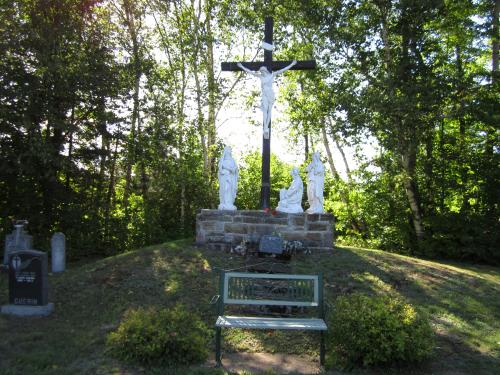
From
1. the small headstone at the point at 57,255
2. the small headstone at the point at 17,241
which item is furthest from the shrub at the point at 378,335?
the small headstone at the point at 17,241

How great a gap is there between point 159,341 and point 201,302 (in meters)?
2.03

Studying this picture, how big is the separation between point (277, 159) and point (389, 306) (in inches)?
645

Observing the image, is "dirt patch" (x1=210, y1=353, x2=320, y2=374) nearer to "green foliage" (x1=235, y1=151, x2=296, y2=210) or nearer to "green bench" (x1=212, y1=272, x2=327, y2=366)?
"green bench" (x1=212, y1=272, x2=327, y2=366)

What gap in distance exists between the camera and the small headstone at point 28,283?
6117 mm

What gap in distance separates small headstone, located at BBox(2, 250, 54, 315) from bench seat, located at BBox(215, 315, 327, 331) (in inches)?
115

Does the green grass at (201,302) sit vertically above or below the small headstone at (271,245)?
below

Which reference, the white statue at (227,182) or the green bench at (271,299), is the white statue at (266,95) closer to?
the white statue at (227,182)

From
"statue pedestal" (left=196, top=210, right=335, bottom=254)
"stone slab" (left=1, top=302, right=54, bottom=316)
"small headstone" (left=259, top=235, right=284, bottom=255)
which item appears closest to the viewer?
"stone slab" (left=1, top=302, right=54, bottom=316)

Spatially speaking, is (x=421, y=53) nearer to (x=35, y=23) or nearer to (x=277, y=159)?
(x=277, y=159)

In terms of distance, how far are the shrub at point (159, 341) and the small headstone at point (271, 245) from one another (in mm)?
3532

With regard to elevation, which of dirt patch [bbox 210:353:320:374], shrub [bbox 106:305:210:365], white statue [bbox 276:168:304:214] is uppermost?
white statue [bbox 276:168:304:214]

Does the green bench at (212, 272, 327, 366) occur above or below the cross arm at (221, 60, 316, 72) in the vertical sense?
below

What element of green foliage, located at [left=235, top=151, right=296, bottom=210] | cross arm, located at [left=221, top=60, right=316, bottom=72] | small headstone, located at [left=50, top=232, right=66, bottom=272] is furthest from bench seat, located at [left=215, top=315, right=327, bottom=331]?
Answer: green foliage, located at [left=235, top=151, right=296, bottom=210]

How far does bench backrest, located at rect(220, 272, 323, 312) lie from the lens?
15.8 feet
